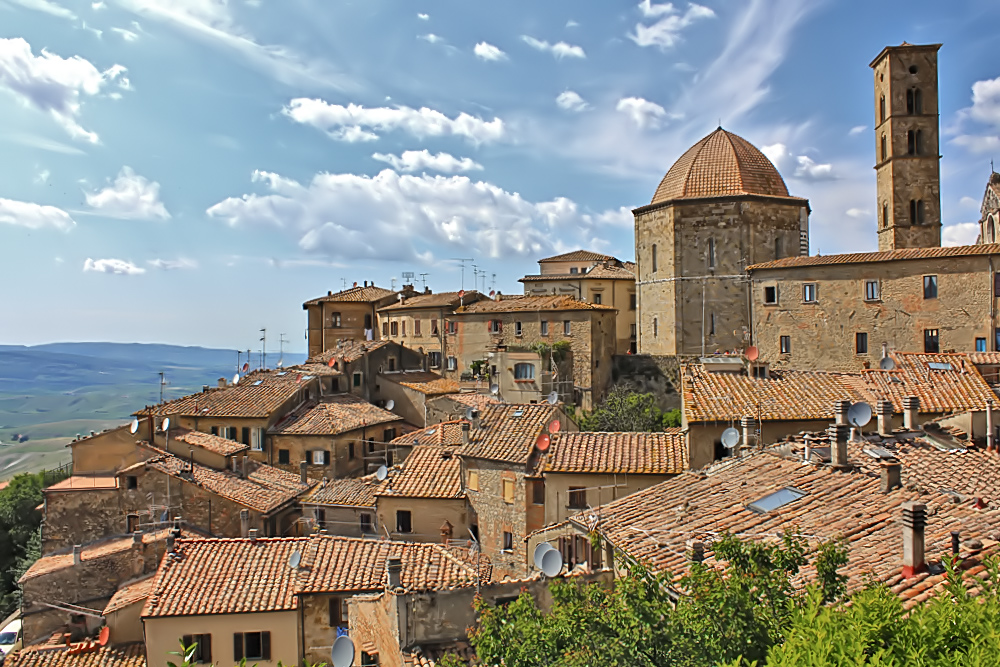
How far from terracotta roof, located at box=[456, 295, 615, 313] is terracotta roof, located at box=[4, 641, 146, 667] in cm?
3011

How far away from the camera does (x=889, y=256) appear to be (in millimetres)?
34688

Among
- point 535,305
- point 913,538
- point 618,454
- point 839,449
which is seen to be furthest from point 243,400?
point 913,538

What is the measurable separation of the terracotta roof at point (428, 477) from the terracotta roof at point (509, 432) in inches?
47.3

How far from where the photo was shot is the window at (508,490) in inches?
901

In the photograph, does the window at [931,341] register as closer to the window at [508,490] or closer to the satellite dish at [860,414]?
the satellite dish at [860,414]

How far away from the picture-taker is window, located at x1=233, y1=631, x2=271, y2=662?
59.1 feet

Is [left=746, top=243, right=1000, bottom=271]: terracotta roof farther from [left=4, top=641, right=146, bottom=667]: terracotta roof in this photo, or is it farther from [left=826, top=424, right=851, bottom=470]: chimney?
[left=4, top=641, right=146, bottom=667]: terracotta roof

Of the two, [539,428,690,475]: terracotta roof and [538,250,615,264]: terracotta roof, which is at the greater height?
[538,250,615,264]: terracotta roof

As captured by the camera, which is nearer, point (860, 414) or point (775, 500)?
point (775, 500)

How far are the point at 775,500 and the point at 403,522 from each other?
47.7 ft

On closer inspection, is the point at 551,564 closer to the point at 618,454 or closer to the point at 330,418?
the point at 618,454

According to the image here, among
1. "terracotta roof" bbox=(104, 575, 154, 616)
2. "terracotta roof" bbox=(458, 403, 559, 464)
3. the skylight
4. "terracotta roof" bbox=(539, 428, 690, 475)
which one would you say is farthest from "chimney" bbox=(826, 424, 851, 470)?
"terracotta roof" bbox=(104, 575, 154, 616)

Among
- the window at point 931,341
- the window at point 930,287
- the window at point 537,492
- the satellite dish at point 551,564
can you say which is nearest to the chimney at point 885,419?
the satellite dish at point 551,564

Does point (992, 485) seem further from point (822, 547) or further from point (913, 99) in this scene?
point (913, 99)
